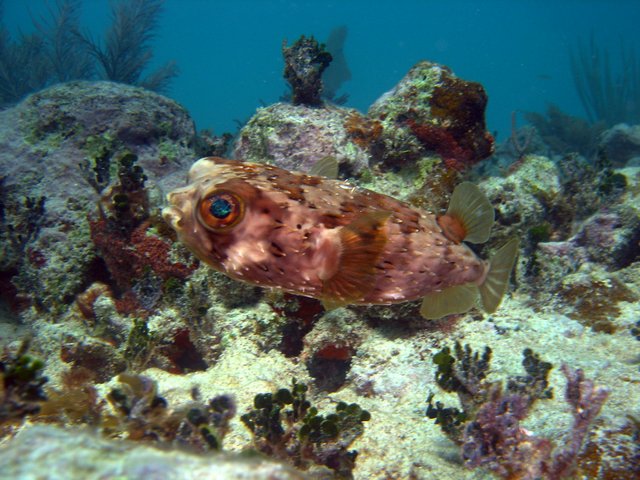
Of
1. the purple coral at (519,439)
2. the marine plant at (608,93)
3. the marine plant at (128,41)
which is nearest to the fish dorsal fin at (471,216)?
the purple coral at (519,439)

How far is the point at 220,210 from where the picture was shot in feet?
7.71

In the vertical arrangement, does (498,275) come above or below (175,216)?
above

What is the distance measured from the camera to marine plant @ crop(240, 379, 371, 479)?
9.71 ft

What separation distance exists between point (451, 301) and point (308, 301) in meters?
1.71

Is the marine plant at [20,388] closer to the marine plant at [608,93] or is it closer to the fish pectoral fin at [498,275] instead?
the fish pectoral fin at [498,275]

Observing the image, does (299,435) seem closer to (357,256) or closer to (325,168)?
(357,256)

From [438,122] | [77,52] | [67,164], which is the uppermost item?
[77,52]

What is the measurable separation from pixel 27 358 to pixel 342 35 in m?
33.7

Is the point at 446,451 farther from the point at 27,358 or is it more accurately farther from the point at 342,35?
the point at 342,35

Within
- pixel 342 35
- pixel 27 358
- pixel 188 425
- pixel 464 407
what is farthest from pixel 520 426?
pixel 342 35

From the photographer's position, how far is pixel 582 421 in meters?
2.87

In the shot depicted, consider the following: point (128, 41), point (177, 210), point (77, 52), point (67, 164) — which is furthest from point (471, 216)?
point (77, 52)

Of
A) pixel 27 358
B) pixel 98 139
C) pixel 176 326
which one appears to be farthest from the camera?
pixel 98 139

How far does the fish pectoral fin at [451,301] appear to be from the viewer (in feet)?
11.0
